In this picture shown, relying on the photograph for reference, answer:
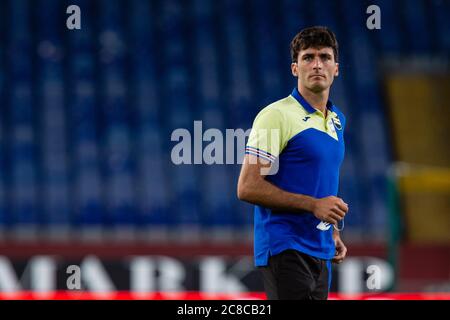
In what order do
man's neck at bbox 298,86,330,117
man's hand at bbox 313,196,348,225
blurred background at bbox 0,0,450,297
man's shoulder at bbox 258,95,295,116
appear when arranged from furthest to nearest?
1. blurred background at bbox 0,0,450,297
2. man's neck at bbox 298,86,330,117
3. man's shoulder at bbox 258,95,295,116
4. man's hand at bbox 313,196,348,225

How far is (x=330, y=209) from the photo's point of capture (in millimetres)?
2906

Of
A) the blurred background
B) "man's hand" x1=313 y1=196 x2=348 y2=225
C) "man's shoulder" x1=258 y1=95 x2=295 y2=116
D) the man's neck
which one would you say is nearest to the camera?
"man's hand" x1=313 y1=196 x2=348 y2=225

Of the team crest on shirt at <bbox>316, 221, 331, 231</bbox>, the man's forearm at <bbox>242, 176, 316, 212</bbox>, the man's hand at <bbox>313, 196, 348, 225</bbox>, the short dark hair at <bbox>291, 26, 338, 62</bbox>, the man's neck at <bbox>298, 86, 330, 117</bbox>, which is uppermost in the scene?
the short dark hair at <bbox>291, 26, 338, 62</bbox>

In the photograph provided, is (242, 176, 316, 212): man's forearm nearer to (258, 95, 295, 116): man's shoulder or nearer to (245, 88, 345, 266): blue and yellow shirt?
(245, 88, 345, 266): blue and yellow shirt

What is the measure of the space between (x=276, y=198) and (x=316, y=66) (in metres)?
0.44

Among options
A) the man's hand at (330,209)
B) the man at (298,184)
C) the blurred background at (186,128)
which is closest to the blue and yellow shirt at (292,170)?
the man at (298,184)

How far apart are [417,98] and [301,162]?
20.8ft

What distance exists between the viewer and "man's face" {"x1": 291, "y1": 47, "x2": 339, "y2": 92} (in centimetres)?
304

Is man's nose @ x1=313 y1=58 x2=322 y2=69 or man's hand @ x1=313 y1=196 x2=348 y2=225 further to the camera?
man's nose @ x1=313 y1=58 x2=322 y2=69

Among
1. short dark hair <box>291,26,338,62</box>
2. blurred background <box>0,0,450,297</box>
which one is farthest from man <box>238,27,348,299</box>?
blurred background <box>0,0,450,297</box>

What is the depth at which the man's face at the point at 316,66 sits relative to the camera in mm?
3045
